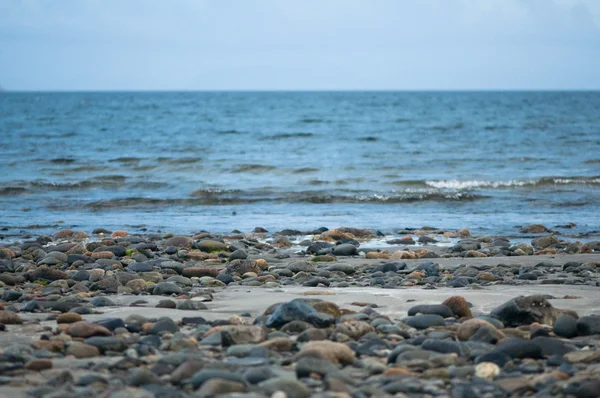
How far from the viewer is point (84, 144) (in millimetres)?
30406

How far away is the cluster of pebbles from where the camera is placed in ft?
12.7

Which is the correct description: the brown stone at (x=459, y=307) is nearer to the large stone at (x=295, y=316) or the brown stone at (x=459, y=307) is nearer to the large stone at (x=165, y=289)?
the large stone at (x=295, y=316)

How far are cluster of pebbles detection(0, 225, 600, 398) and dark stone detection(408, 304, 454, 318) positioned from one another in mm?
10

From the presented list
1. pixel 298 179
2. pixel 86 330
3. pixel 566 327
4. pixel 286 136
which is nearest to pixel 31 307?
pixel 86 330

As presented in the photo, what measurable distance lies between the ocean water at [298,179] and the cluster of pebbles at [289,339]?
4835 millimetres

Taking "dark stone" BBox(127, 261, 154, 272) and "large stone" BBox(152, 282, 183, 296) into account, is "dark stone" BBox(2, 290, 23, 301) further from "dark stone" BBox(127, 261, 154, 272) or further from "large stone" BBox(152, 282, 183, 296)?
"dark stone" BBox(127, 261, 154, 272)

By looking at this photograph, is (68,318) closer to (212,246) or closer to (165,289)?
(165,289)

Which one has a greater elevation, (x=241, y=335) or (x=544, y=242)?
(x=241, y=335)

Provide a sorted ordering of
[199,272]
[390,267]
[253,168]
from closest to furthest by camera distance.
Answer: [199,272], [390,267], [253,168]

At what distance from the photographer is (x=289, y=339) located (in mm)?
4676

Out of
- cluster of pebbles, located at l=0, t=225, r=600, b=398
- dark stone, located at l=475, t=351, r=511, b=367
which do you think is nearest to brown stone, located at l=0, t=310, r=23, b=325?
cluster of pebbles, located at l=0, t=225, r=600, b=398

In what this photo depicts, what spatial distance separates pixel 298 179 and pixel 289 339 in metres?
15.5

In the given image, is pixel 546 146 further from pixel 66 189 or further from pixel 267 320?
pixel 267 320

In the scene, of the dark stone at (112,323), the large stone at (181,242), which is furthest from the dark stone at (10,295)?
the large stone at (181,242)
